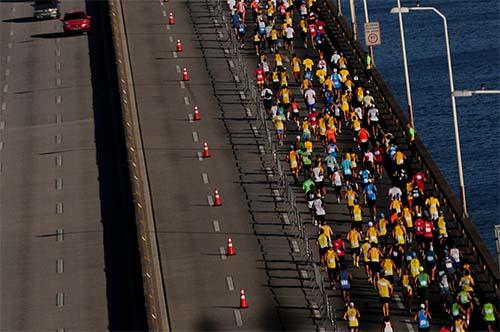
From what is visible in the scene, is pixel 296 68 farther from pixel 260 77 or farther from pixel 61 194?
pixel 61 194

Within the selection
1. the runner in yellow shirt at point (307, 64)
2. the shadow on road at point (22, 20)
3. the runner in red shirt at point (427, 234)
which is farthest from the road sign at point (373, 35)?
the shadow on road at point (22, 20)

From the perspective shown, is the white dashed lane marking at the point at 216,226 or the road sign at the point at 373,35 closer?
the white dashed lane marking at the point at 216,226

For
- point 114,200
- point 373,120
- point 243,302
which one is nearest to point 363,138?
point 373,120

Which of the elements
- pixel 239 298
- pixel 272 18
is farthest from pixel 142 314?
pixel 272 18

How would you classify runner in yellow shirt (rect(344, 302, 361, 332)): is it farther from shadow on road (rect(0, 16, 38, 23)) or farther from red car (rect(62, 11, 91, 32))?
shadow on road (rect(0, 16, 38, 23))

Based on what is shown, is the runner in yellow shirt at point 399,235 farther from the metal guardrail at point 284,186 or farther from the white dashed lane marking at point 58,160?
the white dashed lane marking at point 58,160

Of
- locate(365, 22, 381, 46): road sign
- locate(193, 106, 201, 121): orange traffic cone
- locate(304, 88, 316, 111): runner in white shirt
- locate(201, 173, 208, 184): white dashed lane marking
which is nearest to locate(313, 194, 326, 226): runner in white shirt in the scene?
locate(201, 173, 208, 184): white dashed lane marking
